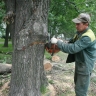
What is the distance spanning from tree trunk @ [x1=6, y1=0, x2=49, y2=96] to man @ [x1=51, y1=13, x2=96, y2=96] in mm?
367

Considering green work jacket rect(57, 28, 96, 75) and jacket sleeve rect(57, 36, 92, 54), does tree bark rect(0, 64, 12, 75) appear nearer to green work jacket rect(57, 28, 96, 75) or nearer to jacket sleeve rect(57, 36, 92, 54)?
green work jacket rect(57, 28, 96, 75)

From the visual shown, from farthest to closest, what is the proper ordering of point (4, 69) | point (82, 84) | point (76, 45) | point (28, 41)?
point (4, 69) < point (82, 84) < point (28, 41) < point (76, 45)

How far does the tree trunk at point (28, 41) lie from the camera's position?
3.55 meters

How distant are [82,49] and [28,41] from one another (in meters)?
1.03

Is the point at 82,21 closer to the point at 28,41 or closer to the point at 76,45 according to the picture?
the point at 76,45

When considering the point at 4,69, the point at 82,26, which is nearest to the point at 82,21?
the point at 82,26

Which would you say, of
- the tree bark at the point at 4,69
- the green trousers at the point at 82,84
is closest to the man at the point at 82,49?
the green trousers at the point at 82,84

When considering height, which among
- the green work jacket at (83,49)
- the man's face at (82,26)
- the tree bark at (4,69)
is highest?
the man's face at (82,26)

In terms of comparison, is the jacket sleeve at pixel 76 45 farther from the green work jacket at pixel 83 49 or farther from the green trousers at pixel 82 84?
the green trousers at pixel 82 84

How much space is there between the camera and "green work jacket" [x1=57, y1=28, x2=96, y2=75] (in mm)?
3434

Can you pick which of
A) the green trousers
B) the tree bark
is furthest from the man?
the tree bark

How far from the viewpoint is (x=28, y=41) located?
11.7ft

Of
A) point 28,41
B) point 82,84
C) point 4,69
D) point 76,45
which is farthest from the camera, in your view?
point 4,69

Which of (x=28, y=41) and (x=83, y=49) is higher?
(x=28, y=41)
